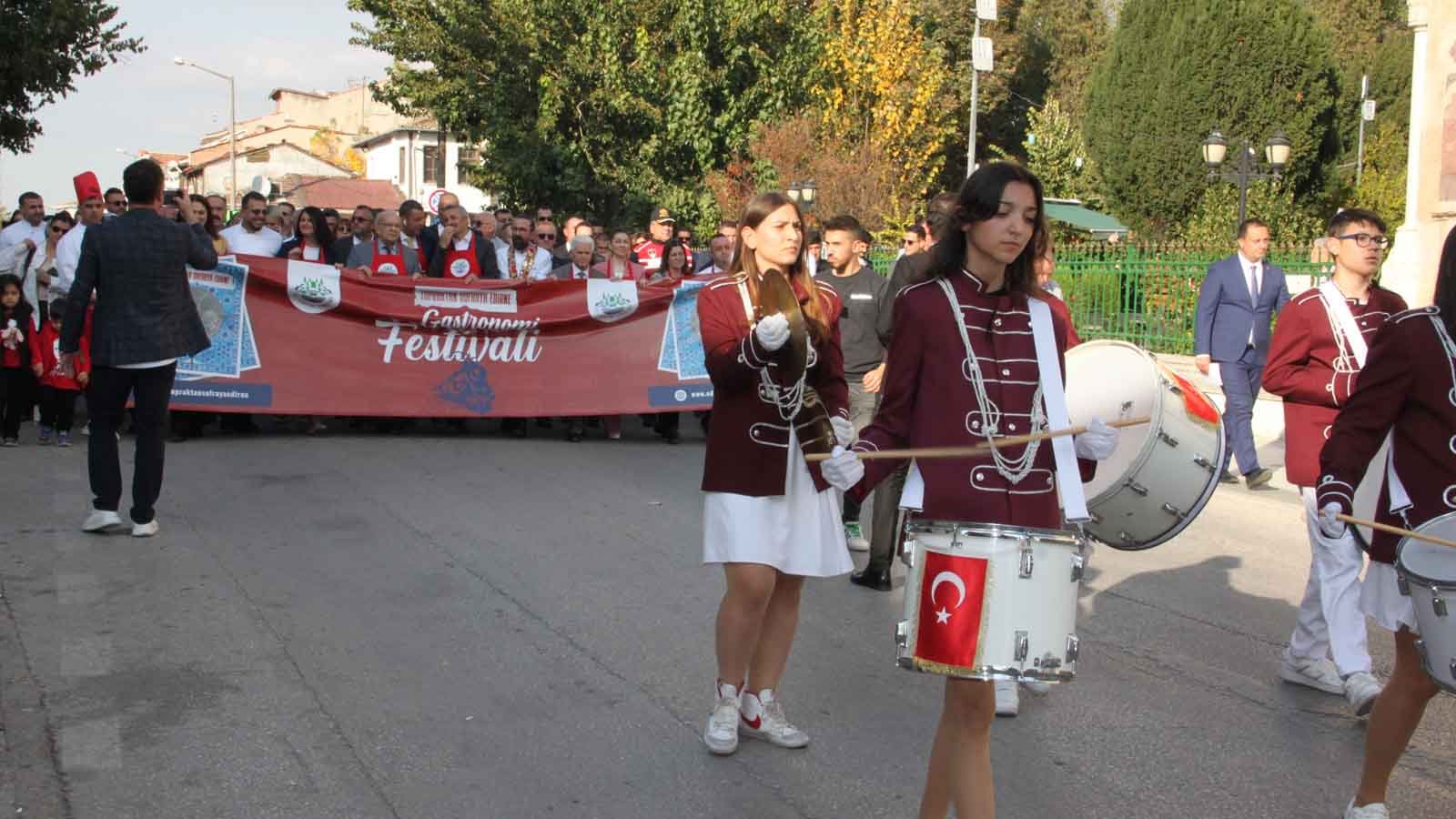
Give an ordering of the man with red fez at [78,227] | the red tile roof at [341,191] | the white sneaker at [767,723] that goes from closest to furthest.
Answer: the white sneaker at [767,723] → the man with red fez at [78,227] → the red tile roof at [341,191]

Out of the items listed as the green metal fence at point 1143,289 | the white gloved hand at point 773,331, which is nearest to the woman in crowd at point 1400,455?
the white gloved hand at point 773,331

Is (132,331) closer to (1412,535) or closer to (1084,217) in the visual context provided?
(1412,535)

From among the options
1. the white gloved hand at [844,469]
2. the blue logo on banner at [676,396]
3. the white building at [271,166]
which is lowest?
the blue logo on banner at [676,396]

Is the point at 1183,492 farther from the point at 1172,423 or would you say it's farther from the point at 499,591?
the point at 499,591

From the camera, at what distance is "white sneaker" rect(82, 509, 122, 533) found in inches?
332

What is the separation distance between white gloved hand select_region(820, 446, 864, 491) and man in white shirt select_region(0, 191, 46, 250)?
468 inches

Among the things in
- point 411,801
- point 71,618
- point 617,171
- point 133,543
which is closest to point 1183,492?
point 411,801

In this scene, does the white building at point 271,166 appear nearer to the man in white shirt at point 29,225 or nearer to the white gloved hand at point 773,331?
the man in white shirt at point 29,225

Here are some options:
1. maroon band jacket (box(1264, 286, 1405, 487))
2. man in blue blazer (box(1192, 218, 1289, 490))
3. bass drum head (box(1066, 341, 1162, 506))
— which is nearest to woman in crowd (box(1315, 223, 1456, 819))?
bass drum head (box(1066, 341, 1162, 506))

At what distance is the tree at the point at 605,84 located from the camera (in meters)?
31.7

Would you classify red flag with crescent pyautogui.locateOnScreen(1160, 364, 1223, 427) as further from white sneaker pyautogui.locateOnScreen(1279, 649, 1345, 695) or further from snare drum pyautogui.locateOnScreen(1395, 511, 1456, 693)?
white sneaker pyautogui.locateOnScreen(1279, 649, 1345, 695)

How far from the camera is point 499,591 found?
7.25 metres

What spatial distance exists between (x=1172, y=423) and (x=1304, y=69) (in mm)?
33387

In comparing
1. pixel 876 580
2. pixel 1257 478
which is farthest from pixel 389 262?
pixel 1257 478
